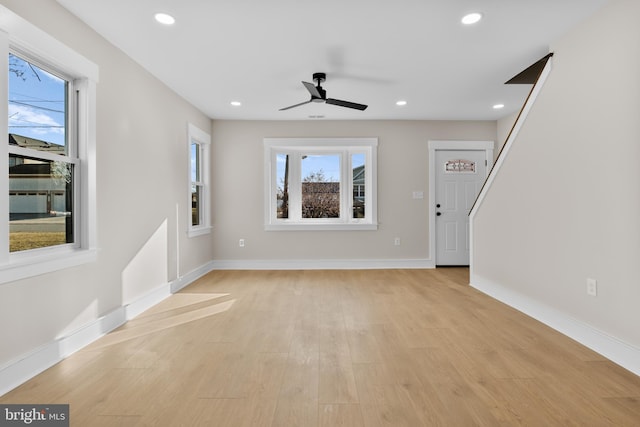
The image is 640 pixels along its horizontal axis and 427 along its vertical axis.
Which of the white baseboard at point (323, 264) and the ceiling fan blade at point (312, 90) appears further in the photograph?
the white baseboard at point (323, 264)

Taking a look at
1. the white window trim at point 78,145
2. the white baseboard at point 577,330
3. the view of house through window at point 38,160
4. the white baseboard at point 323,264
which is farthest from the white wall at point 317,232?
the view of house through window at point 38,160

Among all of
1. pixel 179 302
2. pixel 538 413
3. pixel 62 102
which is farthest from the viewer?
pixel 179 302

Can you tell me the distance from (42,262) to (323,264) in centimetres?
393

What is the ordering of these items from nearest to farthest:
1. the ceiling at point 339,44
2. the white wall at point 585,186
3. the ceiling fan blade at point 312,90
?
the white wall at point 585,186 → the ceiling at point 339,44 → the ceiling fan blade at point 312,90

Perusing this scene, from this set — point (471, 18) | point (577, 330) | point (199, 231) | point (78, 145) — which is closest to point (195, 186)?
point (199, 231)

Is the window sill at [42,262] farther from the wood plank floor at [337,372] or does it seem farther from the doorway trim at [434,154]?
the doorway trim at [434,154]

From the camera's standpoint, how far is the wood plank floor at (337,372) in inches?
67.6

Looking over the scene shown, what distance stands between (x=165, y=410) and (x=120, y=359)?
0.83 m

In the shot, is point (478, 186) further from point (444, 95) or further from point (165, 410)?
point (165, 410)

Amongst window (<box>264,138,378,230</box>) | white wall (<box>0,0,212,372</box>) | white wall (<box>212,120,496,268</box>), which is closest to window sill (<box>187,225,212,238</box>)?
white wall (<box>0,0,212,372</box>)

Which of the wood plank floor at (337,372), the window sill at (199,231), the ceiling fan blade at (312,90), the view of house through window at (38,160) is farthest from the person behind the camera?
the window sill at (199,231)

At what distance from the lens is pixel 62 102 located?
2559 mm

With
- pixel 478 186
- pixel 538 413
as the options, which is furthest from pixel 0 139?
pixel 478 186

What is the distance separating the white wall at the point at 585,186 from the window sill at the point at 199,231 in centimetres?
387
